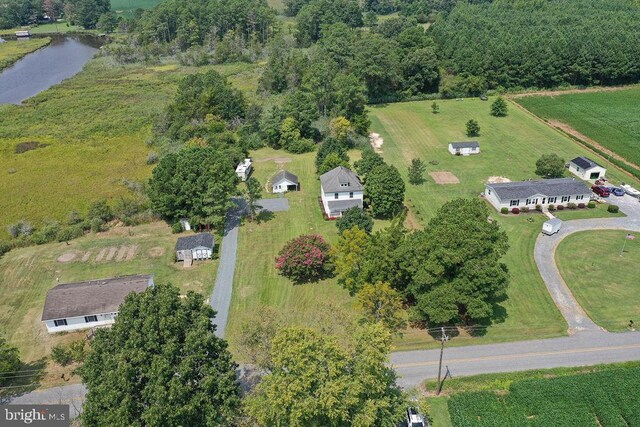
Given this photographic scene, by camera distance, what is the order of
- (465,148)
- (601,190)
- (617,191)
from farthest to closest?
(465,148), (617,191), (601,190)

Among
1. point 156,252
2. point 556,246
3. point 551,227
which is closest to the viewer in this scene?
point 556,246

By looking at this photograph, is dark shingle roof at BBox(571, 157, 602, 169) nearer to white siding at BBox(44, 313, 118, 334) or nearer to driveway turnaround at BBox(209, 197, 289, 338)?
driveway turnaround at BBox(209, 197, 289, 338)

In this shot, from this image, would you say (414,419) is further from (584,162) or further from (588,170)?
(584,162)

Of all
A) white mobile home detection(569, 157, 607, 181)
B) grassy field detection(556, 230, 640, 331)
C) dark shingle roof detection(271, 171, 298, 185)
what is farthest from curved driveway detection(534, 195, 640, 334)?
dark shingle roof detection(271, 171, 298, 185)

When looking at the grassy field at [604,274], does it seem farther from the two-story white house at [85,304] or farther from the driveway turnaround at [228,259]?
the two-story white house at [85,304]

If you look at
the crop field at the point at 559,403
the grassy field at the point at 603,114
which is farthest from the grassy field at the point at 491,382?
the grassy field at the point at 603,114

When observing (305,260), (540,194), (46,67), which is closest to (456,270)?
(305,260)
